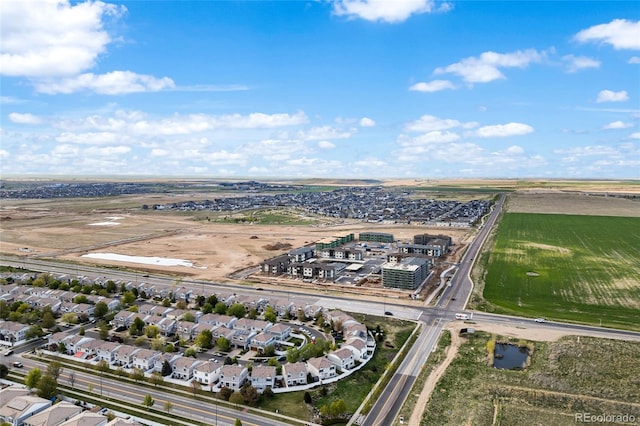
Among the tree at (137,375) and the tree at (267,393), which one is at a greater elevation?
the tree at (137,375)

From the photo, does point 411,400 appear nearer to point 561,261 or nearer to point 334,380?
point 334,380

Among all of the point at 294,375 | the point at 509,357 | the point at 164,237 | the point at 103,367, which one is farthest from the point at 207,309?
the point at 164,237

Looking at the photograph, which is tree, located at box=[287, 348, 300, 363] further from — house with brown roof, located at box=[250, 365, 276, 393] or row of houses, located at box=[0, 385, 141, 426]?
row of houses, located at box=[0, 385, 141, 426]

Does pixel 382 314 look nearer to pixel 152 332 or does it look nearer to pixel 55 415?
pixel 152 332

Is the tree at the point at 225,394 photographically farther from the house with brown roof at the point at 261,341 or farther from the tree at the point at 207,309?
the tree at the point at 207,309

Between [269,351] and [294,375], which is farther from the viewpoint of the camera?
[269,351]

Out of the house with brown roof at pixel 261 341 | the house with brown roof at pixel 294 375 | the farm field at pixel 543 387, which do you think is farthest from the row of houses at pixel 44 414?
the farm field at pixel 543 387
